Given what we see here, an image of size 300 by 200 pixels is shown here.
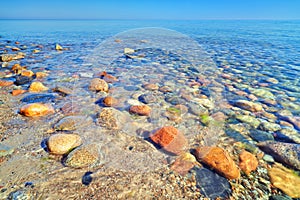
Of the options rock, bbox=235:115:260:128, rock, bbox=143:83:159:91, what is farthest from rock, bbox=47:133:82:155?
rock, bbox=235:115:260:128

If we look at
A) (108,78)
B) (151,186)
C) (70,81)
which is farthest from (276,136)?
(70,81)

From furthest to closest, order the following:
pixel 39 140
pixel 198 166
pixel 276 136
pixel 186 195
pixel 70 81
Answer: pixel 70 81
pixel 276 136
pixel 39 140
pixel 198 166
pixel 186 195

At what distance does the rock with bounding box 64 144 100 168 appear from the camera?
6.13 ft

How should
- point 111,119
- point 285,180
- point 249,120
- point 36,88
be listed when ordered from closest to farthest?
point 285,180
point 111,119
point 249,120
point 36,88

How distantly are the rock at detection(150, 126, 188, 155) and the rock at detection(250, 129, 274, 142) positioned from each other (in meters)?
0.99

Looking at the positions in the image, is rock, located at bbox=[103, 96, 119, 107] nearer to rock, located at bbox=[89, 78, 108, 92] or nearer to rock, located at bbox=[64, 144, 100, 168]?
rock, located at bbox=[89, 78, 108, 92]

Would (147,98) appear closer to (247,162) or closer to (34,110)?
(34,110)

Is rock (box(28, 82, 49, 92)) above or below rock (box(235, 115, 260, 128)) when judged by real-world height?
above

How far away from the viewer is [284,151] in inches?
85.7

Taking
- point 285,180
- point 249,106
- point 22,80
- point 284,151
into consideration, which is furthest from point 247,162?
point 22,80

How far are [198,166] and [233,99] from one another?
7.21 feet

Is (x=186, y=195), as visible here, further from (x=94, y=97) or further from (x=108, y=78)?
(x=108, y=78)

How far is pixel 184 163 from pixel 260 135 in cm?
130

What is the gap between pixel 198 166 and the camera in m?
1.96
